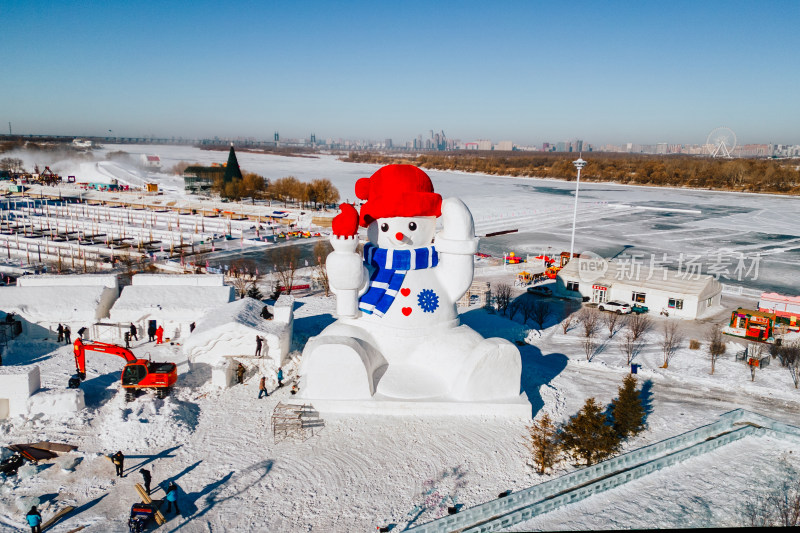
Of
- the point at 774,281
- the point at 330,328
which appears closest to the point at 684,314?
the point at 774,281

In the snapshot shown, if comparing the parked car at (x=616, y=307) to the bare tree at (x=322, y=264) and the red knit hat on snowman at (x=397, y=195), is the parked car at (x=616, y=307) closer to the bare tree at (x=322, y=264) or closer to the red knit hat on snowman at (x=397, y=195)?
the bare tree at (x=322, y=264)

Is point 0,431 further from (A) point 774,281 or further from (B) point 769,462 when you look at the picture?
Result: (A) point 774,281

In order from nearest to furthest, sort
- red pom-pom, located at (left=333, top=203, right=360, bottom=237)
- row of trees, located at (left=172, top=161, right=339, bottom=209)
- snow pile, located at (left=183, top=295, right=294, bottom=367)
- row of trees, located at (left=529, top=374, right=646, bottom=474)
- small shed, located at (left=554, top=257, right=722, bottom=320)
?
row of trees, located at (left=529, top=374, right=646, bottom=474) < red pom-pom, located at (left=333, top=203, right=360, bottom=237) < snow pile, located at (left=183, top=295, right=294, bottom=367) < small shed, located at (left=554, top=257, right=722, bottom=320) < row of trees, located at (left=172, top=161, right=339, bottom=209)

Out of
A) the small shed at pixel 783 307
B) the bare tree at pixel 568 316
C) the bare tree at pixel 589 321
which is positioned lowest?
the bare tree at pixel 568 316

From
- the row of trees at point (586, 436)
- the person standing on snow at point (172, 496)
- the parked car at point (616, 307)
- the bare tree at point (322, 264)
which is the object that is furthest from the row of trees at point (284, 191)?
the person standing on snow at point (172, 496)

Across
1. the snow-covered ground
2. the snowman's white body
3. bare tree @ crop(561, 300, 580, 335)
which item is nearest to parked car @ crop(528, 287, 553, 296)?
bare tree @ crop(561, 300, 580, 335)

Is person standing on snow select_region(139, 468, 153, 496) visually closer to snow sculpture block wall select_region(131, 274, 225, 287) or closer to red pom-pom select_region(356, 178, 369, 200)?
red pom-pom select_region(356, 178, 369, 200)

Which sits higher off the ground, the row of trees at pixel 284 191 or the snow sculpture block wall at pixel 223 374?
the row of trees at pixel 284 191
